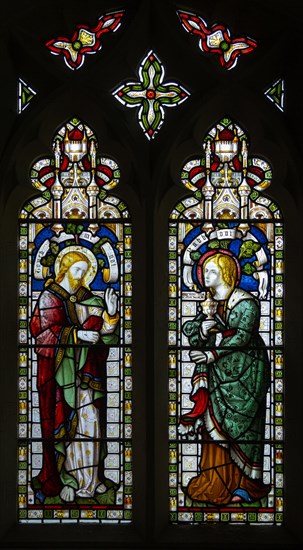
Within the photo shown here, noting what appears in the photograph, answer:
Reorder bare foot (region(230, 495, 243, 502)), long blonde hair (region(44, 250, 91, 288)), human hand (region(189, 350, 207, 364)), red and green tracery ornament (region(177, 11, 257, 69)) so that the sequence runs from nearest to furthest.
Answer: bare foot (region(230, 495, 243, 502)) → human hand (region(189, 350, 207, 364)) → long blonde hair (region(44, 250, 91, 288)) → red and green tracery ornament (region(177, 11, 257, 69))

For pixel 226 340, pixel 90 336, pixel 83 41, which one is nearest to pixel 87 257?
pixel 90 336

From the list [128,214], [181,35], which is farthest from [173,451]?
[181,35]

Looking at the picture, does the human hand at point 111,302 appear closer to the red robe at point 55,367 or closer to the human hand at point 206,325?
the red robe at point 55,367

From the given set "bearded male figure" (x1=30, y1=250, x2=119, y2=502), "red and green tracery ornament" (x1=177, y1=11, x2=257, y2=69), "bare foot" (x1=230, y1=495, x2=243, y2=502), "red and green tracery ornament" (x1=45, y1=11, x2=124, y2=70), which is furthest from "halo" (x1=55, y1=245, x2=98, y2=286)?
"bare foot" (x1=230, y1=495, x2=243, y2=502)

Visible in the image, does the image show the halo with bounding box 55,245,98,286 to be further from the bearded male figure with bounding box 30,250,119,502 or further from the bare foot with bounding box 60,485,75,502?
the bare foot with bounding box 60,485,75,502

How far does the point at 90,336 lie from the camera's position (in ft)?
24.7

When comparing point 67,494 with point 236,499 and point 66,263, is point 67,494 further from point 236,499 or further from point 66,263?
point 66,263

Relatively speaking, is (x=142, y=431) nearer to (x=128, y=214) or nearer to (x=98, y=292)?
(x=98, y=292)

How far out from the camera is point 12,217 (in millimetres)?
7590

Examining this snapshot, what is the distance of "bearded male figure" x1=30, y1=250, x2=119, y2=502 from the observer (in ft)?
24.3

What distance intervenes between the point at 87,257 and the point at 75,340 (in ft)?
1.98

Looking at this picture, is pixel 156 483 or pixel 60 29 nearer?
pixel 156 483

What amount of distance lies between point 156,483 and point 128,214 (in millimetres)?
1915

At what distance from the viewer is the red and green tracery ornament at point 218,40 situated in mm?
7707
